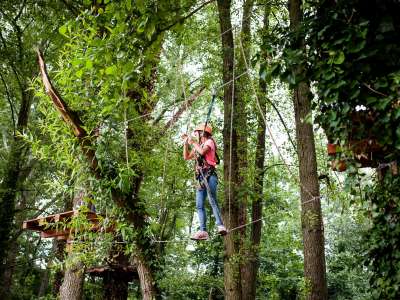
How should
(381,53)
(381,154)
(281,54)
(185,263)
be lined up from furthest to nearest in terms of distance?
1. (185,263)
2. (381,154)
3. (281,54)
4. (381,53)

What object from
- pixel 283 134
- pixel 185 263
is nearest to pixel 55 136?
pixel 283 134

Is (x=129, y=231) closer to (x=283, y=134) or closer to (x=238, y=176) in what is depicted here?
(x=238, y=176)

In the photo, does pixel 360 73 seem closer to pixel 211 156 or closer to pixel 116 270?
pixel 211 156

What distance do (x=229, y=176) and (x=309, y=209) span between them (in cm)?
125

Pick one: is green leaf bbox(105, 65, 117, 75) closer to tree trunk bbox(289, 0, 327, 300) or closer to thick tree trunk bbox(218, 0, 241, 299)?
thick tree trunk bbox(218, 0, 241, 299)

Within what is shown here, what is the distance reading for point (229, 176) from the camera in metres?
6.82

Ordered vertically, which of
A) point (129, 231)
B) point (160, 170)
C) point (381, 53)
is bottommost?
point (129, 231)

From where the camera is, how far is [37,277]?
65.9 feet

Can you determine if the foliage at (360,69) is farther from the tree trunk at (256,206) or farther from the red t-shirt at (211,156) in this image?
the tree trunk at (256,206)

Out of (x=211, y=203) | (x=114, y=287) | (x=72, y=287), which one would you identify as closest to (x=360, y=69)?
(x=211, y=203)

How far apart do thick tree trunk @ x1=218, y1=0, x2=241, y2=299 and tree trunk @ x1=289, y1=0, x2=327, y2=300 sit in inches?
40.0

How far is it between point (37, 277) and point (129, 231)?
17.0 meters

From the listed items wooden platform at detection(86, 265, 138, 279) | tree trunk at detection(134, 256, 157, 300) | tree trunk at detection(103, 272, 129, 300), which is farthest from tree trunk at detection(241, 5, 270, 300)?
tree trunk at detection(103, 272, 129, 300)

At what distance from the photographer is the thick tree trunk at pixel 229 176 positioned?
6422 mm
